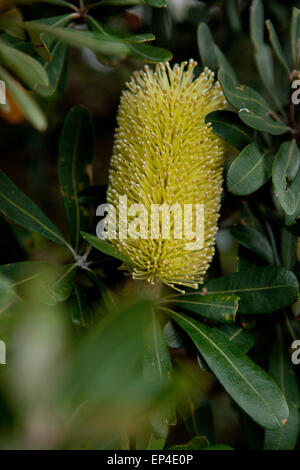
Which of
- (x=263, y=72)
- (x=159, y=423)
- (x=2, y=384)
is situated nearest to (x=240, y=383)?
(x=159, y=423)

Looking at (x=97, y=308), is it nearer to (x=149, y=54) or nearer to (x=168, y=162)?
(x=168, y=162)

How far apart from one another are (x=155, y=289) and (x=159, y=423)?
202mm

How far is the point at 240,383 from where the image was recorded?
0.57 metres

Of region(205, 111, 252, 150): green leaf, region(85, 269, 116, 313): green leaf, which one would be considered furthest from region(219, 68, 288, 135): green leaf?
region(85, 269, 116, 313): green leaf

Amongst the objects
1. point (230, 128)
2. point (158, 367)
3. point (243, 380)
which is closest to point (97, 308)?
point (158, 367)

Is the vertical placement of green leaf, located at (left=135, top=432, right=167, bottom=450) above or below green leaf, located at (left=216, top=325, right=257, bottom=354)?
below

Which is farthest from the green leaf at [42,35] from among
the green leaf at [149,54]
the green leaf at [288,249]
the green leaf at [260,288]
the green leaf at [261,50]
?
the green leaf at [288,249]

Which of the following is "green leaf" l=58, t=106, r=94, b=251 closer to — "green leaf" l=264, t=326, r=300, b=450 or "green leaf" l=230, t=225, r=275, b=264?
"green leaf" l=230, t=225, r=275, b=264

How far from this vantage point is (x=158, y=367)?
1.85 ft

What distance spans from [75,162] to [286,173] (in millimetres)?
374

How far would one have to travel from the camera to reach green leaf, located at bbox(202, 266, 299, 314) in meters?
0.62

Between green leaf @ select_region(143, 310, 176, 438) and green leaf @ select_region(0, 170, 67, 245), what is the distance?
244 millimetres

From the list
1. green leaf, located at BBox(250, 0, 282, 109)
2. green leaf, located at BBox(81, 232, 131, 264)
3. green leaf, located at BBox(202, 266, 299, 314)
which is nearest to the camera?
green leaf, located at BBox(81, 232, 131, 264)
